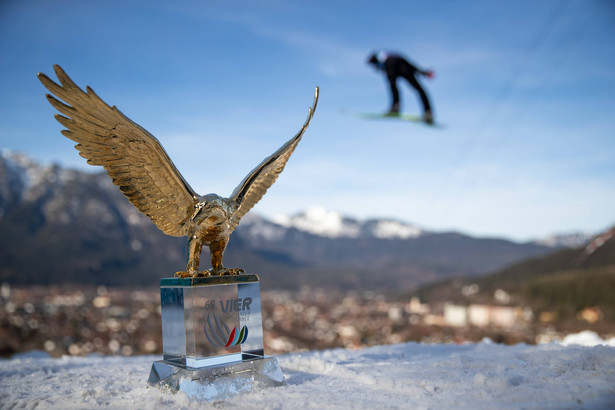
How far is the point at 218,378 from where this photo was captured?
7.04 meters

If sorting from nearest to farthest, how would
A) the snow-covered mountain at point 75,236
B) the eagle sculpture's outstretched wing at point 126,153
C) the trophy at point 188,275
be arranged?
the eagle sculpture's outstretched wing at point 126,153
the trophy at point 188,275
the snow-covered mountain at point 75,236

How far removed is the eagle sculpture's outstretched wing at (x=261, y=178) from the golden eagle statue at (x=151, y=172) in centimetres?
2

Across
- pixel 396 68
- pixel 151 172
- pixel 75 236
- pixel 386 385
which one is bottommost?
pixel 386 385

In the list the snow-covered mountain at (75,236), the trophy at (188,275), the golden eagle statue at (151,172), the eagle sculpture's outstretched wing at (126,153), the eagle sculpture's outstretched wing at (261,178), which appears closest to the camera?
the eagle sculpture's outstretched wing at (126,153)

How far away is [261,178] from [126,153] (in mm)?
2183

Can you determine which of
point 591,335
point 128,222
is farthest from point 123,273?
point 591,335

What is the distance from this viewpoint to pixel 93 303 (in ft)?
255

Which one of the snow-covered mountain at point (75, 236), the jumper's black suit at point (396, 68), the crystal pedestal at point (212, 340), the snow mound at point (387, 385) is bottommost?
the snow mound at point (387, 385)

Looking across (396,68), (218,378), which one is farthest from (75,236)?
(218,378)

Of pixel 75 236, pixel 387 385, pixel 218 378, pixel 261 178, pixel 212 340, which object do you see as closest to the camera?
pixel 387 385

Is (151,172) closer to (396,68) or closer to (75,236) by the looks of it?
(396,68)

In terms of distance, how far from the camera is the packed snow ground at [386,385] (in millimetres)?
6035

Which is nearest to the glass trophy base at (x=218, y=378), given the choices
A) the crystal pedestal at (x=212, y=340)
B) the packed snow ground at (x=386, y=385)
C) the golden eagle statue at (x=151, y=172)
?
the crystal pedestal at (x=212, y=340)

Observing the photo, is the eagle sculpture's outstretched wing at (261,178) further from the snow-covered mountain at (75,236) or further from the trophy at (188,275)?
the snow-covered mountain at (75,236)
